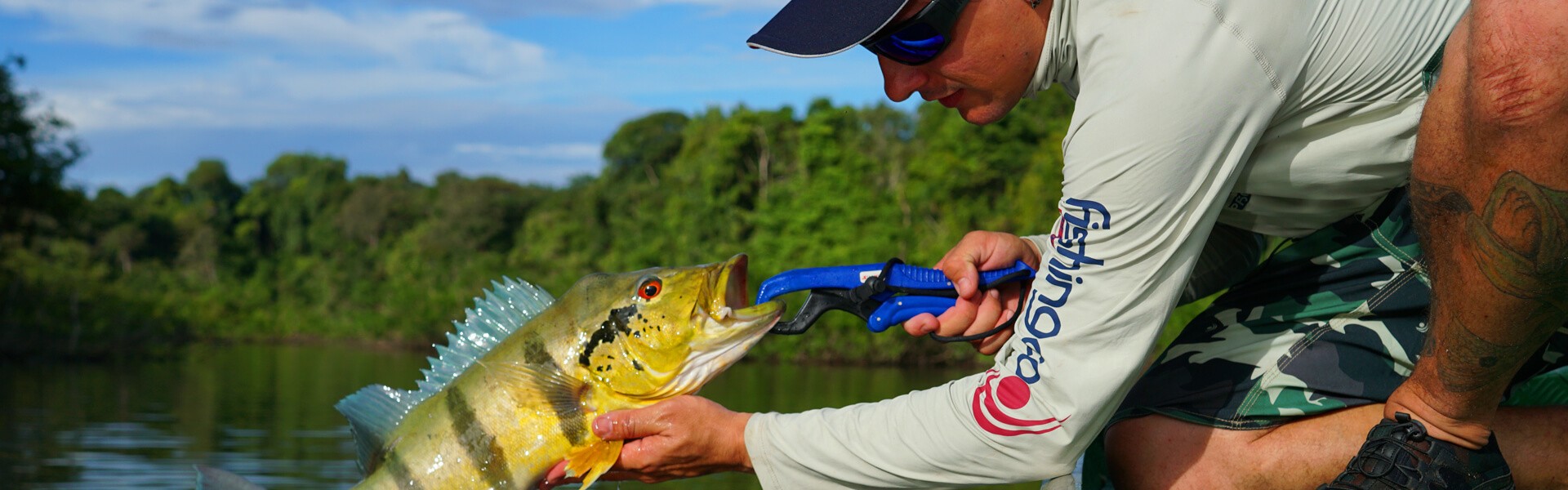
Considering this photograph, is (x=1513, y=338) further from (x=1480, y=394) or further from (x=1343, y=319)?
(x=1343, y=319)

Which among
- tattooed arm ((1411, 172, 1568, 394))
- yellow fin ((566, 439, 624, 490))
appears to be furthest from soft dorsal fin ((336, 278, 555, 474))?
tattooed arm ((1411, 172, 1568, 394))

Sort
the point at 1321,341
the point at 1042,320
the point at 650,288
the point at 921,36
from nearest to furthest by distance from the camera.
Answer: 1. the point at 1042,320
2. the point at 921,36
3. the point at 1321,341
4. the point at 650,288

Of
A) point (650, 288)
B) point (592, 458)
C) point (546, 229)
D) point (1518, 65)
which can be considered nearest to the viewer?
point (1518, 65)

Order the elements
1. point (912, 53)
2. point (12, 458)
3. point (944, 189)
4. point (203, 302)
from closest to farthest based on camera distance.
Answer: point (912, 53) < point (12, 458) < point (944, 189) < point (203, 302)

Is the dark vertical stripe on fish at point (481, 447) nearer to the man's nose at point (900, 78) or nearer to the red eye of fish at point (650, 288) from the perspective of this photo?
the red eye of fish at point (650, 288)

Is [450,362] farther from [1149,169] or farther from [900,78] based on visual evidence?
[1149,169]

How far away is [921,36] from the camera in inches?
110

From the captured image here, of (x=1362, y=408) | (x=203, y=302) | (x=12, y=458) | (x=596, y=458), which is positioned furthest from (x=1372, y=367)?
(x=203, y=302)

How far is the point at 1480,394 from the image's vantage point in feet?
8.52

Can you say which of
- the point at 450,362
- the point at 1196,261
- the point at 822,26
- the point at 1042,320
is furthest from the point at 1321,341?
the point at 450,362

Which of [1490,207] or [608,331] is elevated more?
[1490,207]

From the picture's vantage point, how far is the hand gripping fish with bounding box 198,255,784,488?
3.29 metres

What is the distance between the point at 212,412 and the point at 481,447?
85.3 feet

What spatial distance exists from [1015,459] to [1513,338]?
38.7 inches
